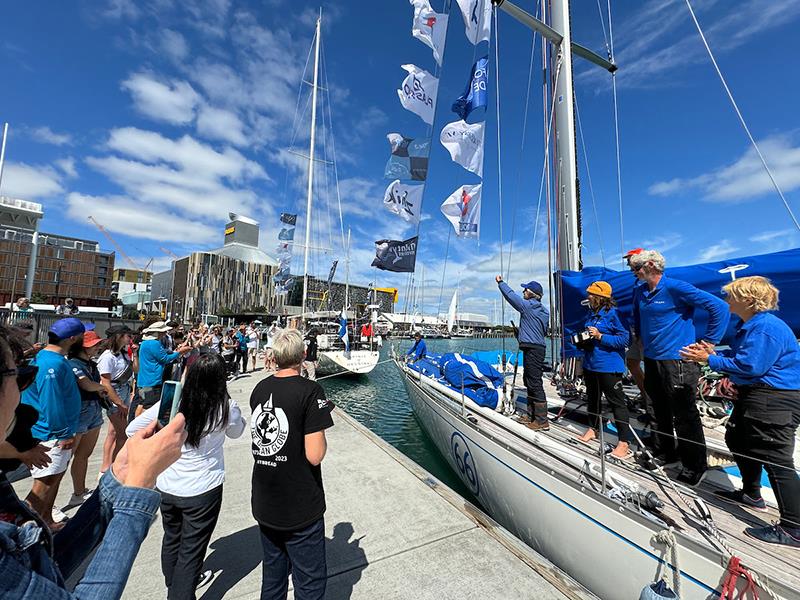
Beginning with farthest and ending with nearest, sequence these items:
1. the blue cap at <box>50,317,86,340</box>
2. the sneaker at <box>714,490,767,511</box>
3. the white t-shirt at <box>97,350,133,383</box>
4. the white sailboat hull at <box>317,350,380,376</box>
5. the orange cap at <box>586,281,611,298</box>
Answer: the white sailboat hull at <box>317,350,380,376</box>
the white t-shirt at <box>97,350,133,383</box>
the orange cap at <box>586,281,611,298</box>
the blue cap at <box>50,317,86,340</box>
the sneaker at <box>714,490,767,511</box>

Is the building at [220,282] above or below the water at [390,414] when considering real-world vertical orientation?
above

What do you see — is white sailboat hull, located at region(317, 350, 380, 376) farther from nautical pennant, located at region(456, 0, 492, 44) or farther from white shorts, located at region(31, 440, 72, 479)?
white shorts, located at region(31, 440, 72, 479)

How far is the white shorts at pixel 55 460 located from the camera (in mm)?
2855

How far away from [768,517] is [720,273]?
8.22ft

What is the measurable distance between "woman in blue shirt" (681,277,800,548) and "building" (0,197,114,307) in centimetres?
9012

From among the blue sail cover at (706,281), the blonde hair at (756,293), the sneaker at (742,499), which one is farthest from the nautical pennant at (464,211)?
the sneaker at (742,499)

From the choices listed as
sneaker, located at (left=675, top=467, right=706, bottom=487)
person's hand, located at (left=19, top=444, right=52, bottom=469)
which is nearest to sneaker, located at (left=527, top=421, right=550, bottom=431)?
sneaker, located at (left=675, top=467, right=706, bottom=487)

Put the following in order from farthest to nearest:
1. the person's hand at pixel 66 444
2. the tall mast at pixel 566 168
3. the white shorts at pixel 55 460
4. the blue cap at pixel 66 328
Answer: the tall mast at pixel 566 168 → the blue cap at pixel 66 328 → the person's hand at pixel 66 444 → the white shorts at pixel 55 460

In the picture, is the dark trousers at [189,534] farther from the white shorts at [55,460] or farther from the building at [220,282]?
the building at [220,282]

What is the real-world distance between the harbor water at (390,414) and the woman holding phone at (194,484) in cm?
418

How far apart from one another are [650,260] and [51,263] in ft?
368

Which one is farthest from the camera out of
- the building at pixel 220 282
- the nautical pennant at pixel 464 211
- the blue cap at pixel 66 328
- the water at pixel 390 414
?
the building at pixel 220 282

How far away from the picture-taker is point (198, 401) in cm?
217

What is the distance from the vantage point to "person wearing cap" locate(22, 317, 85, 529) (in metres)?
2.86
